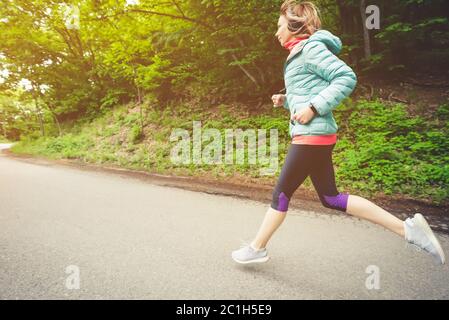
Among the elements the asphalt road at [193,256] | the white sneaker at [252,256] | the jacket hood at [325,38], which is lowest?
the asphalt road at [193,256]

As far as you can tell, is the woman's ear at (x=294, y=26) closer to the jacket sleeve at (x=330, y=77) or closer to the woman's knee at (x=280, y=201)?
the jacket sleeve at (x=330, y=77)

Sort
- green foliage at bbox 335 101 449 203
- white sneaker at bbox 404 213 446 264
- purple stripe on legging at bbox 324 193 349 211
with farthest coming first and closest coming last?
green foliage at bbox 335 101 449 203, purple stripe on legging at bbox 324 193 349 211, white sneaker at bbox 404 213 446 264

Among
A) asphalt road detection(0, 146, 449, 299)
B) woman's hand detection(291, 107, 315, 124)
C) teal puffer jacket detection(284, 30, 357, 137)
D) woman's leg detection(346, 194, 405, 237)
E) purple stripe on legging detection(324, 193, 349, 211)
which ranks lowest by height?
asphalt road detection(0, 146, 449, 299)

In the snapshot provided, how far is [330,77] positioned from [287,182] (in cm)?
84

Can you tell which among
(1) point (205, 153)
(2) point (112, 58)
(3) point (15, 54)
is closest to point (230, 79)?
(1) point (205, 153)

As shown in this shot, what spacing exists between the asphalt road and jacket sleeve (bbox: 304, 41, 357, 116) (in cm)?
138

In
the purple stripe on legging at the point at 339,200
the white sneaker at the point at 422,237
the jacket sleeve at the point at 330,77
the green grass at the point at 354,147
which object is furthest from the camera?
the green grass at the point at 354,147

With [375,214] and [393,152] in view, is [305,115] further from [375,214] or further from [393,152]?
[393,152]

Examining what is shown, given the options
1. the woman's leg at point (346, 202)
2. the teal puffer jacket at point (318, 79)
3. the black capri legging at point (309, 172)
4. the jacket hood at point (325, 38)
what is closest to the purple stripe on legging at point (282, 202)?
the black capri legging at point (309, 172)

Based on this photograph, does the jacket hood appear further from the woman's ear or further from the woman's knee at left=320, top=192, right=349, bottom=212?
the woman's knee at left=320, top=192, right=349, bottom=212

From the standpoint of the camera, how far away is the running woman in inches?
79.7

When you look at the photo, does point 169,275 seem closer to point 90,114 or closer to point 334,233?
point 334,233

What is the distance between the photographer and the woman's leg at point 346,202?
7.25 ft

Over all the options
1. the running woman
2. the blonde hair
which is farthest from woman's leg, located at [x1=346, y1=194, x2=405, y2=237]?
the blonde hair
